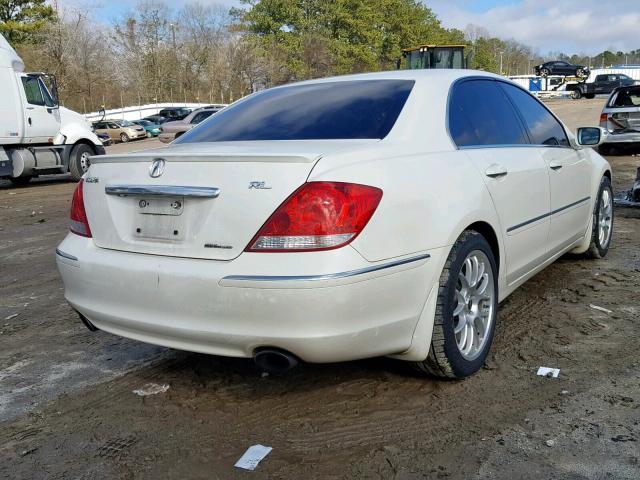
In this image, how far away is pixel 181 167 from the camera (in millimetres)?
2805

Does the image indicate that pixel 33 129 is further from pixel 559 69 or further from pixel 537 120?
pixel 559 69

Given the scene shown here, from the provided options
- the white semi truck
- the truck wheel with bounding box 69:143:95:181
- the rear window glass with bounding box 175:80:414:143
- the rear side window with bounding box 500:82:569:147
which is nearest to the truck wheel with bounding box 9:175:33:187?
the white semi truck

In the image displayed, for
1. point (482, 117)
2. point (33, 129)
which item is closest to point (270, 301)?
point (482, 117)

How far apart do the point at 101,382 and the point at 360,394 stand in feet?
4.58

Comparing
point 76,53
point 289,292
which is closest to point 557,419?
point 289,292

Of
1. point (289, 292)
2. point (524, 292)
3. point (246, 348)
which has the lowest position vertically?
point (524, 292)

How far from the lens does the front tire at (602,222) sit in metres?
5.27

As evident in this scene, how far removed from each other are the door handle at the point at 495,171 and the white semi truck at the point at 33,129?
41.6 ft

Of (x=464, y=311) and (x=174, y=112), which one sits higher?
(x=174, y=112)

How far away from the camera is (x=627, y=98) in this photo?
559 inches

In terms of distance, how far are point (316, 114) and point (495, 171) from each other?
1.02m

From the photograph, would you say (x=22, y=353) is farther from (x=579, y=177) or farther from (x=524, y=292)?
(x=579, y=177)

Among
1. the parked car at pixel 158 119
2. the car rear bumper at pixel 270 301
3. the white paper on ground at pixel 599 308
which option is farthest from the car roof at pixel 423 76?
the parked car at pixel 158 119

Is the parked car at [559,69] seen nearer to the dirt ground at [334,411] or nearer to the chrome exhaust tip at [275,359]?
the dirt ground at [334,411]
